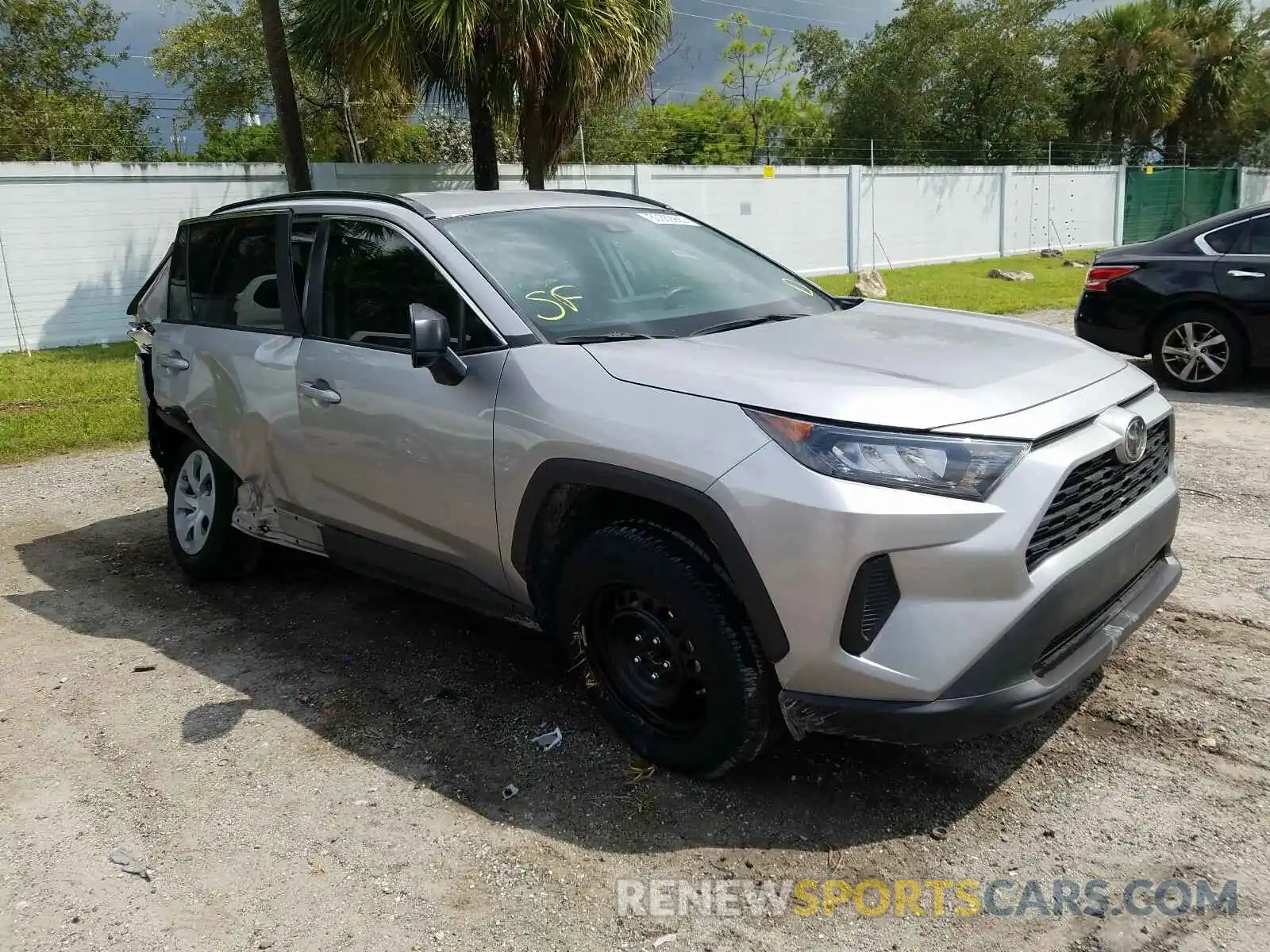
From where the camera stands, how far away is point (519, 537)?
339 cm

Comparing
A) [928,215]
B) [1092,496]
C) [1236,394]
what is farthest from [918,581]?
[928,215]

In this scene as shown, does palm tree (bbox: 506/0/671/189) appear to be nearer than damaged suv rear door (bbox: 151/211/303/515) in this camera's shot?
No

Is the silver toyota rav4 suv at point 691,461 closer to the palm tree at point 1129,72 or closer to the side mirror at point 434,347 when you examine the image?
the side mirror at point 434,347

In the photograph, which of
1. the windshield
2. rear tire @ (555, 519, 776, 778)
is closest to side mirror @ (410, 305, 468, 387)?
the windshield

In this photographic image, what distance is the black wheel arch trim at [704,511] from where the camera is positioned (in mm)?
2771

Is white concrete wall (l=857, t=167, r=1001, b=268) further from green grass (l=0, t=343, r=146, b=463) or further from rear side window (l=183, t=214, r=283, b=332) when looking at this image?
rear side window (l=183, t=214, r=283, b=332)

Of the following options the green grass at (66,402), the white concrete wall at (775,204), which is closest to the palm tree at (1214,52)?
the white concrete wall at (775,204)

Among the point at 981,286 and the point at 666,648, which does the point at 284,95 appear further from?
the point at 981,286

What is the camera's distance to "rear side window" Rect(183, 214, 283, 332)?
4.57m

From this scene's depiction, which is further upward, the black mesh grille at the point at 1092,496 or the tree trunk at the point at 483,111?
the tree trunk at the point at 483,111

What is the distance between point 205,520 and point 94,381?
7.28 metres

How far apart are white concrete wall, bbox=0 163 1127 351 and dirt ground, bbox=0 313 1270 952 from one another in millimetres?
11032

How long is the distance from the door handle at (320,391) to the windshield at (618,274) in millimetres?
771

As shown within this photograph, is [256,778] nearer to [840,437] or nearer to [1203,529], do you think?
[840,437]
